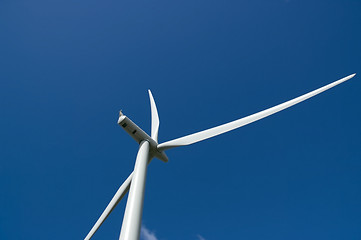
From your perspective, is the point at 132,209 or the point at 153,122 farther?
the point at 153,122

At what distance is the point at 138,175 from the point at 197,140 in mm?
4537

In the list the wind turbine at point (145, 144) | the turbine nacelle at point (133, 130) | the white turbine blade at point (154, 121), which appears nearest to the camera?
the wind turbine at point (145, 144)

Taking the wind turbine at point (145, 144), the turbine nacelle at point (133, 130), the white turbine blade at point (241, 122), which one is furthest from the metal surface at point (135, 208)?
the white turbine blade at point (241, 122)

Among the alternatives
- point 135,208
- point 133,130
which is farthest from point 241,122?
point 135,208

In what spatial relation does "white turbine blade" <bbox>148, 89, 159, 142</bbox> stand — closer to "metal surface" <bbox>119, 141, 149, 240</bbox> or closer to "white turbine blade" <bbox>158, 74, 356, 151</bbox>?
"white turbine blade" <bbox>158, 74, 356, 151</bbox>

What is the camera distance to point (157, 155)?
13758 millimetres

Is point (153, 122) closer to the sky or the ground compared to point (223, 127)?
closer to the sky

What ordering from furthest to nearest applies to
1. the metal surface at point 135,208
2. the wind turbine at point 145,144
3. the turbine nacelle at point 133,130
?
the turbine nacelle at point 133,130, the wind turbine at point 145,144, the metal surface at point 135,208

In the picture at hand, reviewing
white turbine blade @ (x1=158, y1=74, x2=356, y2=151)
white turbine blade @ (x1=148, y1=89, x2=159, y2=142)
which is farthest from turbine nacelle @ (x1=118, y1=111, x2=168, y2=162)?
white turbine blade @ (x1=148, y1=89, x2=159, y2=142)

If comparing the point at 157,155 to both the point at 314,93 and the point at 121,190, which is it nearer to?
the point at 121,190

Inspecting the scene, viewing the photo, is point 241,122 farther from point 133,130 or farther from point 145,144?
point 133,130

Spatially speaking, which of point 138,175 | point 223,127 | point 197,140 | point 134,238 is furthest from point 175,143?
point 134,238

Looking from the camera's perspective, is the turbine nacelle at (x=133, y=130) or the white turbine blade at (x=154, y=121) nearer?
the turbine nacelle at (x=133, y=130)

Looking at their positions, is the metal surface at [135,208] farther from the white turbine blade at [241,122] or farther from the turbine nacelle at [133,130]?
the white turbine blade at [241,122]
